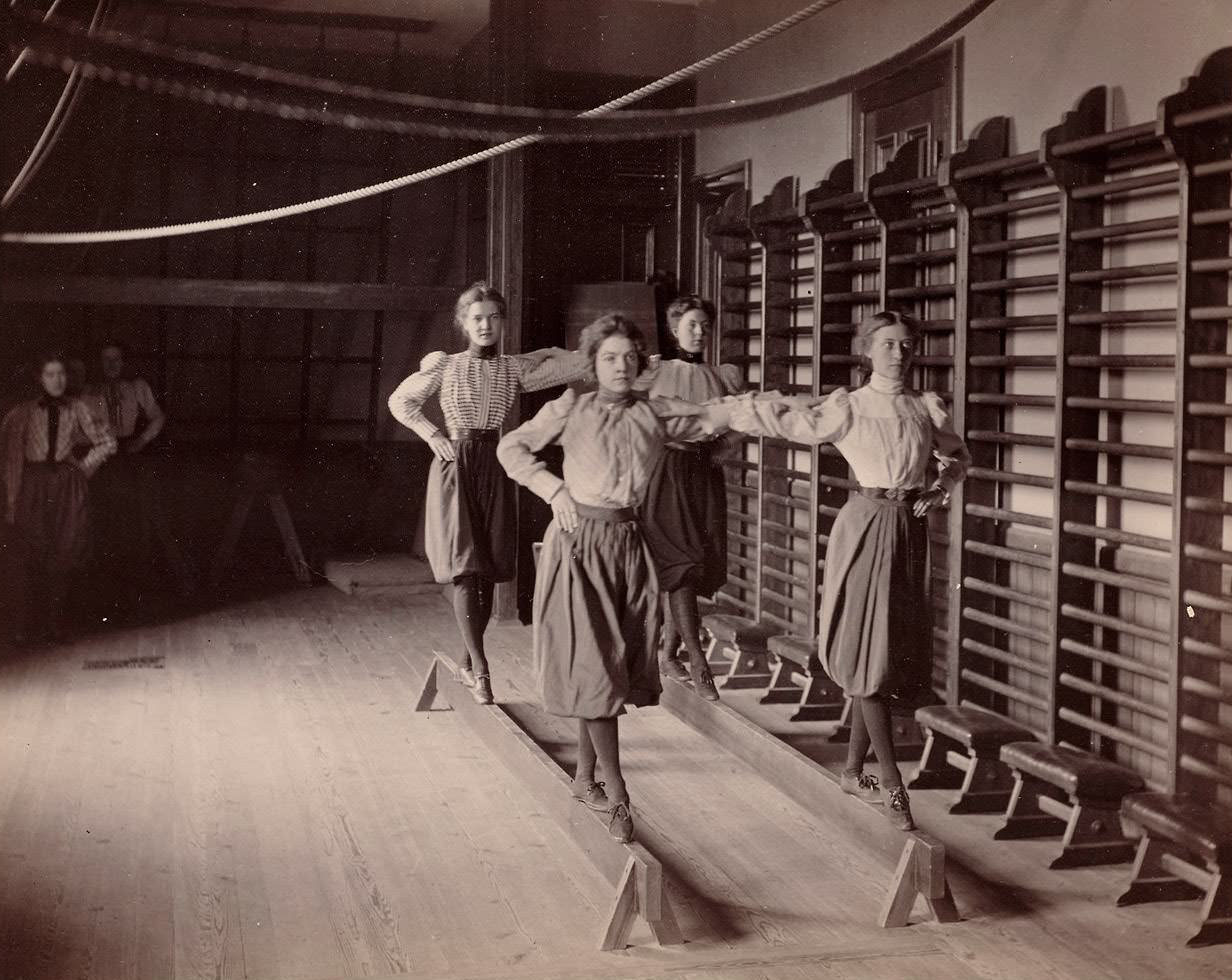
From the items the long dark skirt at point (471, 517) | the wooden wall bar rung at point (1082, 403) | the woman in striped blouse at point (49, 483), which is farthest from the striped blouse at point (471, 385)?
the woman in striped blouse at point (49, 483)

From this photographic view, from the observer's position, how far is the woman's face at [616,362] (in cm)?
424

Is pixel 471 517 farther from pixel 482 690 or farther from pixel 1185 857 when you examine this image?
pixel 1185 857

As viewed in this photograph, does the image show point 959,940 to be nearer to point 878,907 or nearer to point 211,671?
point 878,907

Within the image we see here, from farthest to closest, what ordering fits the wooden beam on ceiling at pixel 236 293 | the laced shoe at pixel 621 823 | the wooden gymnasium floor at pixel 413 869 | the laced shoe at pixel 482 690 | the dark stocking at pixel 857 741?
the wooden beam on ceiling at pixel 236 293 → the laced shoe at pixel 482 690 → the dark stocking at pixel 857 741 → the laced shoe at pixel 621 823 → the wooden gymnasium floor at pixel 413 869

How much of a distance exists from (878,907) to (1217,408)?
1681 mm

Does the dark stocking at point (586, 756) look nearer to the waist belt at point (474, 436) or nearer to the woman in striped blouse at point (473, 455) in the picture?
the woman in striped blouse at point (473, 455)

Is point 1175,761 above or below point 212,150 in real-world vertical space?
below

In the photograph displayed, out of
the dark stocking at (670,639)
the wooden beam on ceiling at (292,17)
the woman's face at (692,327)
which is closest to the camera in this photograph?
the woman's face at (692,327)

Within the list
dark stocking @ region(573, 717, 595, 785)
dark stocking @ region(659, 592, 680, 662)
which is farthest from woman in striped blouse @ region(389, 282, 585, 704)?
dark stocking @ region(573, 717, 595, 785)

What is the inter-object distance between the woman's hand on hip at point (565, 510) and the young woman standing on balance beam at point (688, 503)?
1.90m

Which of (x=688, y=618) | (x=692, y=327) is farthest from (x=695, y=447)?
(x=688, y=618)

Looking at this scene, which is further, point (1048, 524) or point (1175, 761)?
point (1048, 524)

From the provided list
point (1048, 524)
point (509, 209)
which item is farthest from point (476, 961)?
point (509, 209)

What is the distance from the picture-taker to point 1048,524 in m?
5.00
